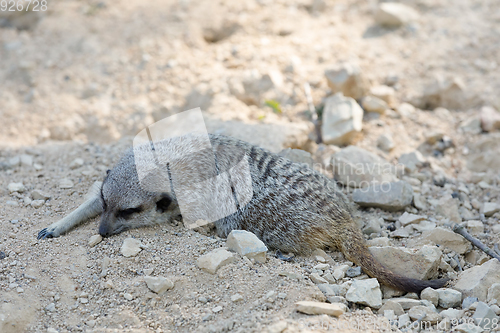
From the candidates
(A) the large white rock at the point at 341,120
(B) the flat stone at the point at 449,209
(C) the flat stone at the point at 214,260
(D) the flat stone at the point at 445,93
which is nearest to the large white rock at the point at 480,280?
(B) the flat stone at the point at 449,209

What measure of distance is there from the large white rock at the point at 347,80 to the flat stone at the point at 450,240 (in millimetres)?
2299

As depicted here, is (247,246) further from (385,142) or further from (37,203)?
(385,142)

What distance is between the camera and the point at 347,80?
200 inches

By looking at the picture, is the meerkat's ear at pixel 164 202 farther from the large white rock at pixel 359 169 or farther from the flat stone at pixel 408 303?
the flat stone at pixel 408 303

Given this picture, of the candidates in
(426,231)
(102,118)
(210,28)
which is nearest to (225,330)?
(426,231)

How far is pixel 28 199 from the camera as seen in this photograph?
11.6ft

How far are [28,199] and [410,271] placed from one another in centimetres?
299

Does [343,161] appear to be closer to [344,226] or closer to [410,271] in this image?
[344,226]

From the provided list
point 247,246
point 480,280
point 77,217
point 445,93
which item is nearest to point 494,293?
point 480,280

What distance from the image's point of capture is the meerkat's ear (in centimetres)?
337

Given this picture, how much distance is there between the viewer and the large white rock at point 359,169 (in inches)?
162

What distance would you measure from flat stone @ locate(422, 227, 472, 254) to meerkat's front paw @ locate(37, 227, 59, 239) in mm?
2832

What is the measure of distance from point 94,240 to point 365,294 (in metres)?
1.89

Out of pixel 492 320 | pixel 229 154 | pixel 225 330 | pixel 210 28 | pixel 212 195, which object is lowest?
pixel 492 320
